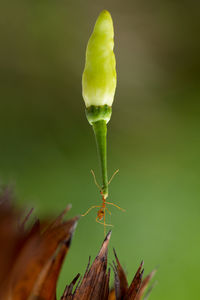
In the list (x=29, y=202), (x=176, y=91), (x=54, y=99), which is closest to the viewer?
(x=29, y=202)

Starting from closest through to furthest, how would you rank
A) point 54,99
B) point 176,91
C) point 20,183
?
point 20,183
point 54,99
point 176,91

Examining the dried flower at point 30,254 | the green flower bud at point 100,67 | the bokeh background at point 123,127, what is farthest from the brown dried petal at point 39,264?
the bokeh background at point 123,127

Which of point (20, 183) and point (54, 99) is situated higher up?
point (54, 99)

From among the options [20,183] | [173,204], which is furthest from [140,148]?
[20,183]

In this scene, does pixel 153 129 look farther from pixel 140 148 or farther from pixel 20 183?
pixel 20 183

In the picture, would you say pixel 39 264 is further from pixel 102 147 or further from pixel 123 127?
pixel 123 127

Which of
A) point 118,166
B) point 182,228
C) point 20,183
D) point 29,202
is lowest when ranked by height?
point 29,202

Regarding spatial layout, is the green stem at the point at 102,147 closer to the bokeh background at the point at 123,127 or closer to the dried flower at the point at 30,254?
the dried flower at the point at 30,254

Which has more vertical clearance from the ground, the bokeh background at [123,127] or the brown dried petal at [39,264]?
the bokeh background at [123,127]
